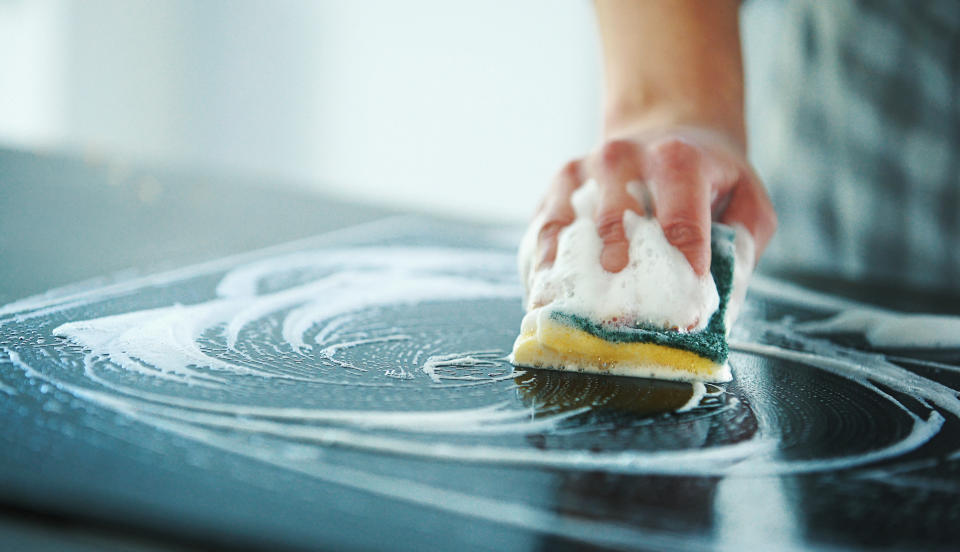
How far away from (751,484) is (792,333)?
442 millimetres

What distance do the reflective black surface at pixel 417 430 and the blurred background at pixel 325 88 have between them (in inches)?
113

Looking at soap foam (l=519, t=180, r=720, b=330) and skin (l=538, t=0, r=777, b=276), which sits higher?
skin (l=538, t=0, r=777, b=276)

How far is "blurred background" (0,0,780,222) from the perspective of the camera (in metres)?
3.63

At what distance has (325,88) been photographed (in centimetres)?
396

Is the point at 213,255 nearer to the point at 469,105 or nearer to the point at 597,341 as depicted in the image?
the point at 597,341

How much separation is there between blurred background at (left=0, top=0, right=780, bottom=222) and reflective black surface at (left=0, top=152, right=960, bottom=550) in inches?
113

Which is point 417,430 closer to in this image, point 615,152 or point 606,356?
point 606,356

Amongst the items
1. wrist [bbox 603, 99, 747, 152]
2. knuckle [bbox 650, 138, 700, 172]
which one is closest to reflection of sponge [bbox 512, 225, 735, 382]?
knuckle [bbox 650, 138, 700, 172]

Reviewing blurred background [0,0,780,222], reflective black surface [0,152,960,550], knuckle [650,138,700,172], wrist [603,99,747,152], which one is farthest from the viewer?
blurred background [0,0,780,222]

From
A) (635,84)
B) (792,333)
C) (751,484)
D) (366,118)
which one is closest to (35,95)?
(366,118)

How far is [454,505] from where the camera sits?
424 mm

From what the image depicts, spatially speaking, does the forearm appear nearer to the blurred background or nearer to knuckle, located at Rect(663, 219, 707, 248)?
knuckle, located at Rect(663, 219, 707, 248)

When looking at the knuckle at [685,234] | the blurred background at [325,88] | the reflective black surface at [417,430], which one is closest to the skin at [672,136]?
the knuckle at [685,234]

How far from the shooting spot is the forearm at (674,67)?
1002mm
